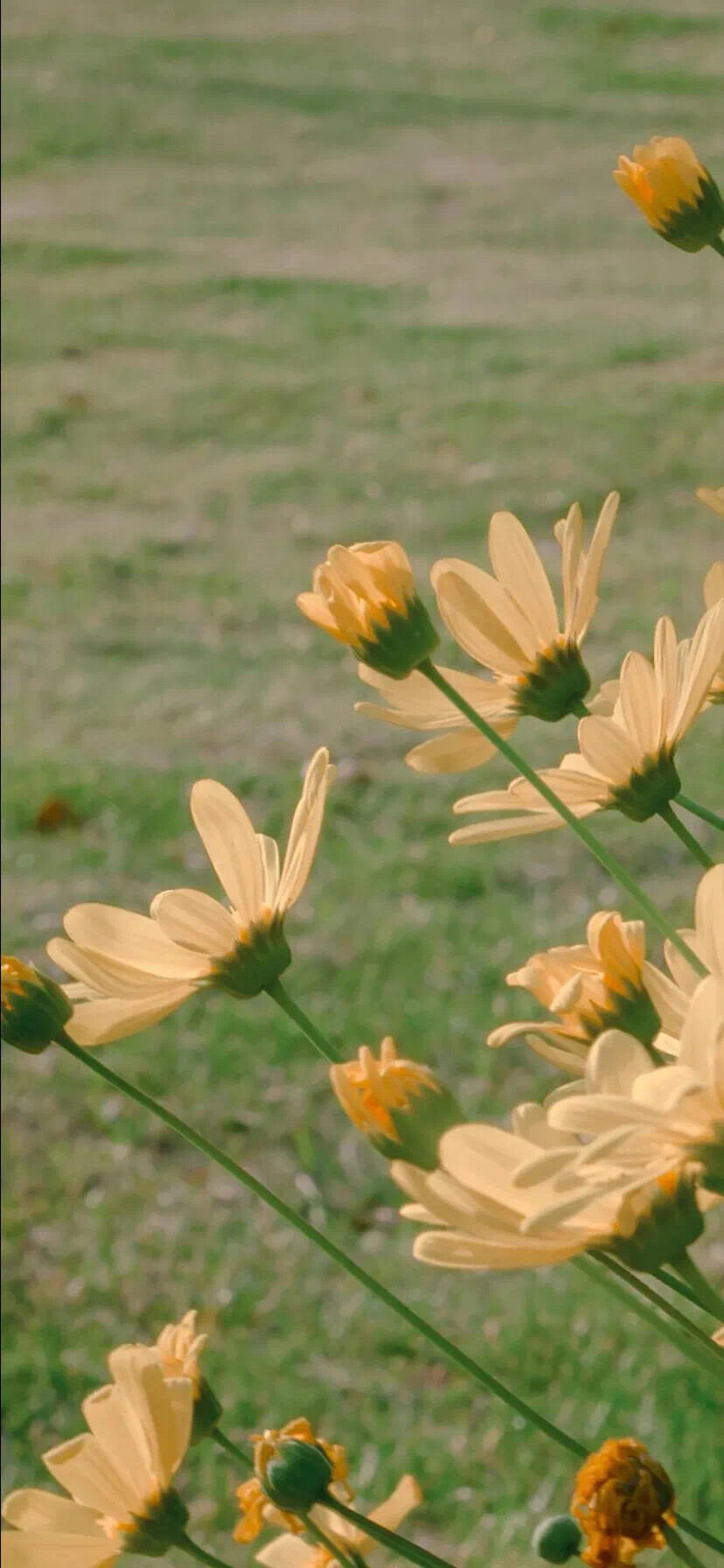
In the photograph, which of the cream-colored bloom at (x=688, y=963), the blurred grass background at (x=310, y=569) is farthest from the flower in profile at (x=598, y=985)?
the blurred grass background at (x=310, y=569)

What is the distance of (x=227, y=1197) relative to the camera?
1996mm

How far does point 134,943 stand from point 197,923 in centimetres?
2

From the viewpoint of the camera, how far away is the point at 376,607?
523 millimetres

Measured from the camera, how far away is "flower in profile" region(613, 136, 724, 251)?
25.9 inches

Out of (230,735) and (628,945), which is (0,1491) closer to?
(628,945)

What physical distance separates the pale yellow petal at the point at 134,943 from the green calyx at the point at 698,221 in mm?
291

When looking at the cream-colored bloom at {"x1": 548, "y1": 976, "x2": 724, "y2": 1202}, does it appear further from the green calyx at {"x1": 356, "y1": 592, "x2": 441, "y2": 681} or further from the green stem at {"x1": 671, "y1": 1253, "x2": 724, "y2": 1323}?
the green calyx at {"x1": 356, "y1": 592, "x2": 441, "y2": 681}

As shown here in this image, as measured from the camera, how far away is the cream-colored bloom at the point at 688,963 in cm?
40

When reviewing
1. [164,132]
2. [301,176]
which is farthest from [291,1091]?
[164,132]

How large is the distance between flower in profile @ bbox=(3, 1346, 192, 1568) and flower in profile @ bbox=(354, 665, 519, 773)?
20 cm

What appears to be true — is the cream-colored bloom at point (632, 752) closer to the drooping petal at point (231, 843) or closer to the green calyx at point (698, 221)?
the drooping petal at point (231, 843)

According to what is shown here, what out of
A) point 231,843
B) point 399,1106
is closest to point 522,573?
point 231,843

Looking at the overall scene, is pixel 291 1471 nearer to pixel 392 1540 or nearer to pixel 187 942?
pixel 392 1540

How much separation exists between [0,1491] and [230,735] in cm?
158
